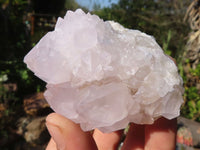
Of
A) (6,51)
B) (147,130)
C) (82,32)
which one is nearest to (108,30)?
(82,32)

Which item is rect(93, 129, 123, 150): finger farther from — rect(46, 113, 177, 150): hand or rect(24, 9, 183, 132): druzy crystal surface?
rect(24, 9, 183, 132): druzy crystal surface

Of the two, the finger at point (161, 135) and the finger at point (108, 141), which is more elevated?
the finger at point (161, 135)

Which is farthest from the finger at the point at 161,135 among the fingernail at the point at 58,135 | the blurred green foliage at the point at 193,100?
the blurred green foliage at the point at 193,100

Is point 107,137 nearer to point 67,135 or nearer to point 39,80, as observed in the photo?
point 67,135

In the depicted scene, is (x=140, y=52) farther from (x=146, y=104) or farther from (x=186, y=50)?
(x=186, y=50)

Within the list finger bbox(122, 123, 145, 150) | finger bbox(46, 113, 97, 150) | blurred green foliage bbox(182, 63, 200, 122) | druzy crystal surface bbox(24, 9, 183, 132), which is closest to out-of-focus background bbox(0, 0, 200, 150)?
blurred green foliage bbox(182, 63, 200, 122)

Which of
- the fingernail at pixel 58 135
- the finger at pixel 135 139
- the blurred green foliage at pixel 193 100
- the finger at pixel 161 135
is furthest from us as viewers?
the blurred green foliage at pixel 193 100

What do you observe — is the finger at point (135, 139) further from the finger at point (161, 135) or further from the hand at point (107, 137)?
the finger at point (161, 135)
